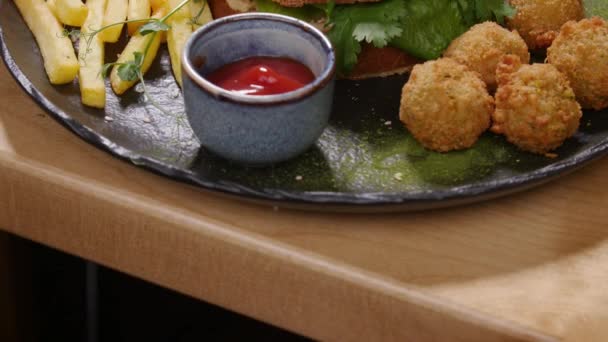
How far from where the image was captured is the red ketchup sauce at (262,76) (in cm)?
201

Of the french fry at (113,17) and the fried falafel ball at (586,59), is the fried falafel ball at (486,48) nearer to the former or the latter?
the fried falafel ball at (586,59)

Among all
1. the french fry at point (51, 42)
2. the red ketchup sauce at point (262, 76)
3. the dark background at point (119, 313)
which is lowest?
the dark background at point (119, 313)

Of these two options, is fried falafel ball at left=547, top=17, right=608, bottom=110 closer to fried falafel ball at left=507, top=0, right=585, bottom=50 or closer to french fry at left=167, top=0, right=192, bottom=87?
fried falafel ball at left=507, top=0, right=585, bottom=50

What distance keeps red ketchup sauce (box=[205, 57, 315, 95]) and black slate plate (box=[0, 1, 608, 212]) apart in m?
0.18

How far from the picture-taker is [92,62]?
7.35 feet

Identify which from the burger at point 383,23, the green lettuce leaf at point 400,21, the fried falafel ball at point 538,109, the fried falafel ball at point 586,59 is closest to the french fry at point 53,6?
the burger at point 383,23

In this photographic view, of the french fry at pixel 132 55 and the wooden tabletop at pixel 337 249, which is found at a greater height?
the french fry at pixel 132 55

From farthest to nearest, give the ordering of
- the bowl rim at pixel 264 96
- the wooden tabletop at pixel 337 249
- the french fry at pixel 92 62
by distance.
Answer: the french fry at pixel 92 62 < the bowl rim at pixel 264 96 < the wooden tabletop at pixel 337 249

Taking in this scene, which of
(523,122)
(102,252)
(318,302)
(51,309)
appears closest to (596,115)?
(523,122)

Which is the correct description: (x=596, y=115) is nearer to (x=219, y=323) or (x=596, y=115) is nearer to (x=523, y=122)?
(x=523, y=122)

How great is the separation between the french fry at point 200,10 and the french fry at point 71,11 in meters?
0.32

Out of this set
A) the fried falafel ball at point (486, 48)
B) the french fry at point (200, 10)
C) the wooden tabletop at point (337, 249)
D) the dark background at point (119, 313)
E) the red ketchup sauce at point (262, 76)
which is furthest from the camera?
the dark background at point (119, 313)

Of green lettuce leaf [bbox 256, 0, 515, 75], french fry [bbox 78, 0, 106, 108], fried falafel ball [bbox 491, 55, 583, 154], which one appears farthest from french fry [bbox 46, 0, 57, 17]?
fried falafel ball [bbox 491, 55, 583, 154]

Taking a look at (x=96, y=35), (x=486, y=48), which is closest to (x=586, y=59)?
(x=486, y=48)
